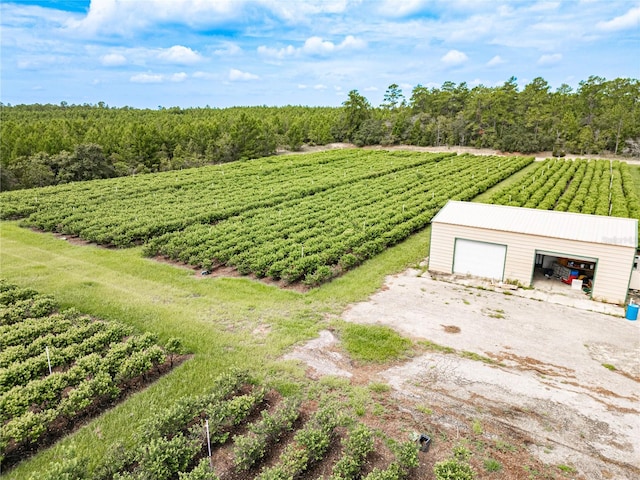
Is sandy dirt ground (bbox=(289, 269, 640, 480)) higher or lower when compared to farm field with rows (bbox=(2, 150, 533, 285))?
lower

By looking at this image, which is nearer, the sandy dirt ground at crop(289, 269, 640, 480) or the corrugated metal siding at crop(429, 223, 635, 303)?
the sandy dirt ground at crop(289, 269, 640, 480)

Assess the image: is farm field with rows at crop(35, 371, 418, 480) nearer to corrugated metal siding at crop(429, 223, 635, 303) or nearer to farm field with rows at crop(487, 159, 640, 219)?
corrugated metal siding at crop(429, 223, 635, 303)

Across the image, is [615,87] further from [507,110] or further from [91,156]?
[91,156]

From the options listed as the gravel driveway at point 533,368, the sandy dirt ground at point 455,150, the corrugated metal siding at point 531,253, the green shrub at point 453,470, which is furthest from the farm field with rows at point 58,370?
the sandy dirt ground at point 455,150

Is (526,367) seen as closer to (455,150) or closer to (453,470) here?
(453,470)

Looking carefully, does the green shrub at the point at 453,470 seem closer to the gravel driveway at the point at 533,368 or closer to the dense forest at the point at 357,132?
the gravel driveway at the point at 533,368

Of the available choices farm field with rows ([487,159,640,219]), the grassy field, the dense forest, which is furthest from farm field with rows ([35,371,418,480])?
the dense forest

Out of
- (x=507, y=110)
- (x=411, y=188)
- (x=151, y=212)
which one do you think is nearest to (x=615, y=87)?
(x=507, y=110)

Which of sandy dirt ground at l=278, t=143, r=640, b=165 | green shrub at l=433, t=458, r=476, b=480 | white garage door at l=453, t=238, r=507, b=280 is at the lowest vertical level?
green shrub at l=433, t=458, r=476, b=480
